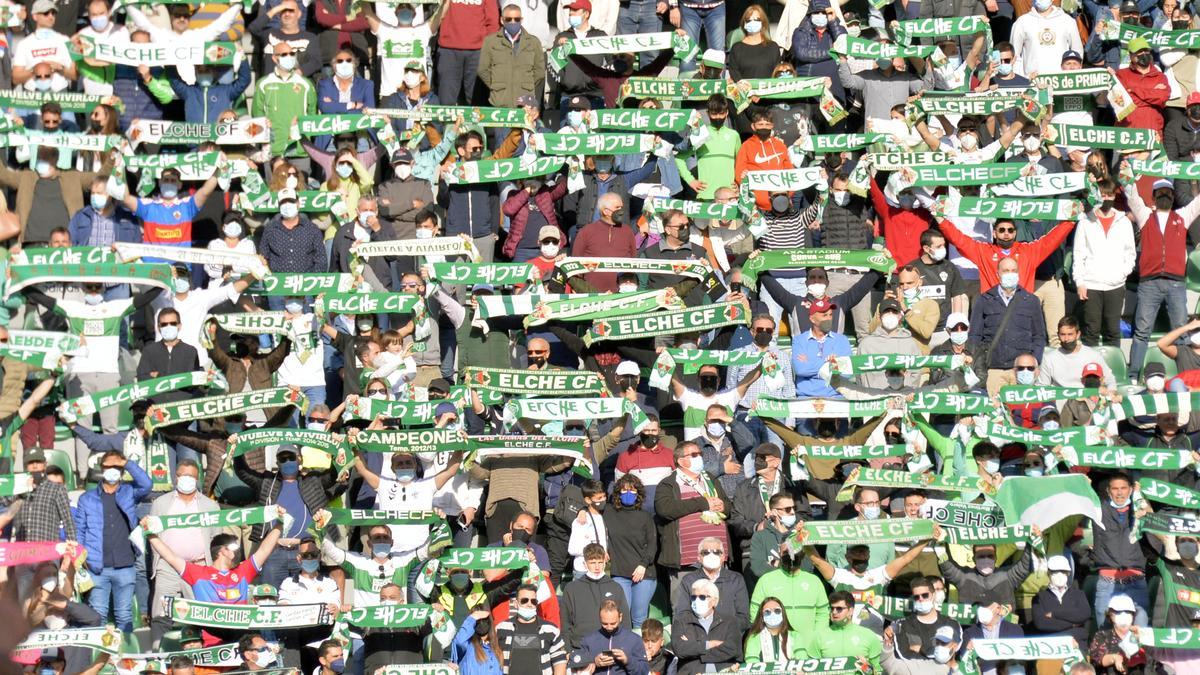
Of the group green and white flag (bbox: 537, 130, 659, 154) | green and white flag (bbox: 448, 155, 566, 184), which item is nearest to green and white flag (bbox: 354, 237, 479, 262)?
green and white flag (bbox: 448, 155, 566, 184)

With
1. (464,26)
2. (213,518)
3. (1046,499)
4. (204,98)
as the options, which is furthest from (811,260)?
(204,98)

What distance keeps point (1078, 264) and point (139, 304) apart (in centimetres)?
920

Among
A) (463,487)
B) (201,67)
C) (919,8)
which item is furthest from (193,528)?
(919,8)

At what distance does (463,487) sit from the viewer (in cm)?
1641

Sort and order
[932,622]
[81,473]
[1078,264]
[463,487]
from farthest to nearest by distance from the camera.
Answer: [1078,264], [81,473], [463,487], [932,622]

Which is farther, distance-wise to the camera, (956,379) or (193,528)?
(956,379)

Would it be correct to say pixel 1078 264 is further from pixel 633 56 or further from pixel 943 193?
pixel 633 56

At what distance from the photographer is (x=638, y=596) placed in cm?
1579

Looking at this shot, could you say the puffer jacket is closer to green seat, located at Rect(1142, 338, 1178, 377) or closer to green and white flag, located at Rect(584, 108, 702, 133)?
green and white flag, located at Rect(584, 108, 702, 133)

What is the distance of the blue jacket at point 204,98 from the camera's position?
2056 cm

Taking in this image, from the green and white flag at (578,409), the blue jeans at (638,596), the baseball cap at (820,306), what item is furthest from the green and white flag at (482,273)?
the blue jeans at (638,596)

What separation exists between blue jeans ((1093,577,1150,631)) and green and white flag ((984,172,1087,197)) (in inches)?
184

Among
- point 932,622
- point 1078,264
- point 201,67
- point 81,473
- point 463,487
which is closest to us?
point 932,622

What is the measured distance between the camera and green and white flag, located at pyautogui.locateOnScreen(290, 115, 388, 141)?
1970 cm
